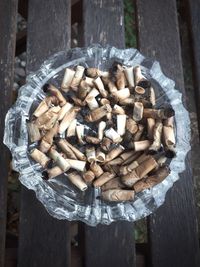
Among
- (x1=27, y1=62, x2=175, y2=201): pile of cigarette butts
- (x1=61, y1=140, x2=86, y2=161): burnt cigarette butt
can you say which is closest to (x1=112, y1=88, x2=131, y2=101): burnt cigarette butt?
(x1=27, y1=62, x2=175, y2=201): pile of cigarette butts

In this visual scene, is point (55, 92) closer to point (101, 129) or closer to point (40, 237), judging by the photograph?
point (101, 129)

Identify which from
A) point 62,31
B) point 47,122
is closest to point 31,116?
point 47,122

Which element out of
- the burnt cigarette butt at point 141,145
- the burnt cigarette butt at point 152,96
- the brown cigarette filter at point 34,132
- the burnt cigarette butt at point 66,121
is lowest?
the burnt cigarette butt at point 141,145

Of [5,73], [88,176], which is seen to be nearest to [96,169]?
[88,176]

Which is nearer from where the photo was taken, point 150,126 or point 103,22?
point 150,126

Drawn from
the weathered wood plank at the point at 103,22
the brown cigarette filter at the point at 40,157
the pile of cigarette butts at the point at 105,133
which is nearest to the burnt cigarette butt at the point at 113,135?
the pile of cigarette butts at the point at 105,133

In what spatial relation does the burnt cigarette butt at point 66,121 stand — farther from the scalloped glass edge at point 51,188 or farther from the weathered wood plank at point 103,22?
the weathered wood plank at point 103,22

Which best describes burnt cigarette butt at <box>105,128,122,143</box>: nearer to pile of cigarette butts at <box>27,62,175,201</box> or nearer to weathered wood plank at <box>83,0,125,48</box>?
pile of cigarette butts at <box>27,62,175,201</box>
